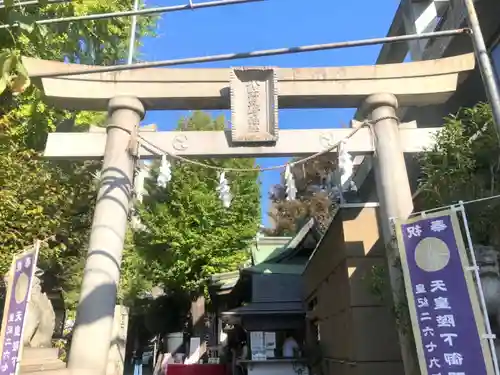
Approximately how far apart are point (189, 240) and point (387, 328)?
15.0 m

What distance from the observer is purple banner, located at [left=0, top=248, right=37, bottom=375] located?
571 centimetres

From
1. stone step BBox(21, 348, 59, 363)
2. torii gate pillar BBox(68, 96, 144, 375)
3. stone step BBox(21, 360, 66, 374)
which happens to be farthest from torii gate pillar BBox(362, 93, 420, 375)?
stone step BBox(21, 348, 59, 363)

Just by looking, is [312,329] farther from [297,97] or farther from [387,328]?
[297,97]

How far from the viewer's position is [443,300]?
16.9ft

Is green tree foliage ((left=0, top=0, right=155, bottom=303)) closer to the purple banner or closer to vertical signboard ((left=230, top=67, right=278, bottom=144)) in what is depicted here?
vertical signboard ((left=230, top=67, right=278, bottom=144))

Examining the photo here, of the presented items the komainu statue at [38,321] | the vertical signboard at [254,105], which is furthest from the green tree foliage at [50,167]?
the vertical signboard at [254,105]

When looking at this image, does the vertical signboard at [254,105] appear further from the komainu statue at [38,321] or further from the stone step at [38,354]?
the stone step at [38,354]

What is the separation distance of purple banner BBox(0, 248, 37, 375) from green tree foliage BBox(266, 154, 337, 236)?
758 inches

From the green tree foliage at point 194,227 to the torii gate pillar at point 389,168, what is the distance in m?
14.1

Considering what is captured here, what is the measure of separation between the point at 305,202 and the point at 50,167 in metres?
16.9

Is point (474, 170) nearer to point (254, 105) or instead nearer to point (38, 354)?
point (254, 105)

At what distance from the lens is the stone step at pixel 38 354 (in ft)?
25.7

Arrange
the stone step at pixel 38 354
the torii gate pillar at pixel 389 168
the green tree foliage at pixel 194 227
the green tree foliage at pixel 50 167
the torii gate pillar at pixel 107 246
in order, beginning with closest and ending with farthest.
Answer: the torii gate pillar at pixel 107 246 < the torii gate pillar at pixel 389 168 < the stone step at pixel 38 354 < the green tree foliage at pixel 50 167 < the green tree foliage at pixel 194 227

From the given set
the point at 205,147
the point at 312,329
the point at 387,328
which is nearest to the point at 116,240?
the point at 205,147
